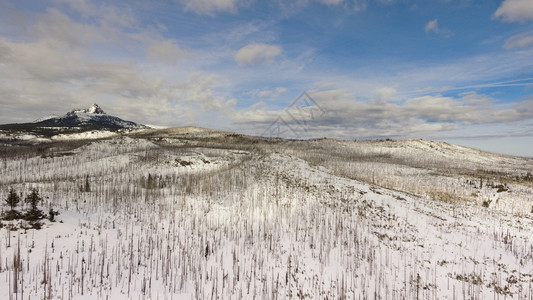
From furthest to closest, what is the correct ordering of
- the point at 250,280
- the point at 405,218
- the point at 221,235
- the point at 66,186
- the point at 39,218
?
the point at 66,186, the point at 405,218, the point at 221,235, the point at 39,218, the point at 250,280

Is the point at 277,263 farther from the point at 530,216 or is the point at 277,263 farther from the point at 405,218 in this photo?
the point at 530,216

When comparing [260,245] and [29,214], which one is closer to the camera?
[29,214]

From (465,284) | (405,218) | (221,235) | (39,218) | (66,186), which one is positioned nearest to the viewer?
(465,284)

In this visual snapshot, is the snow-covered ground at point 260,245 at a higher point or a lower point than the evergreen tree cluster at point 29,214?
lower

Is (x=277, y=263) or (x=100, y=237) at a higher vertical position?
(x=100, y=237)

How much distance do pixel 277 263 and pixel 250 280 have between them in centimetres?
181

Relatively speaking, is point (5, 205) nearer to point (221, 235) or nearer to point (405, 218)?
point (221, 235)

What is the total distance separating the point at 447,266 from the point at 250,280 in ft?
28.2

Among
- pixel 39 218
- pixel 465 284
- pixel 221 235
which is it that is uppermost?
pixel 39 218

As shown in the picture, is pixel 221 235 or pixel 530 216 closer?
pixel 221 235

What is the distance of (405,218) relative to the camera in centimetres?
1603

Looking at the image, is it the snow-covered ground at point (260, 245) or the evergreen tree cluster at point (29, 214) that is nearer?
the snow-covered ground at point (260, 245)

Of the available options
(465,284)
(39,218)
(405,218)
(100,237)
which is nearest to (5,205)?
(39,218)

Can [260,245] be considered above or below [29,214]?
below
